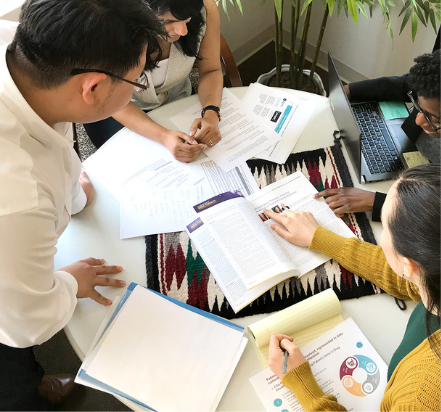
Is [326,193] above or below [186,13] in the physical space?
below

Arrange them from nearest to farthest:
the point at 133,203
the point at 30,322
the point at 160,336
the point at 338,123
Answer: the point at 30,322 → the point at 160,336 → the point at 133,203 → the point at 338,123

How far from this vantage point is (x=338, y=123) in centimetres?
125


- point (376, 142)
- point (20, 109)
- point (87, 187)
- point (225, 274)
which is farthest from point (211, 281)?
point (376, 142)

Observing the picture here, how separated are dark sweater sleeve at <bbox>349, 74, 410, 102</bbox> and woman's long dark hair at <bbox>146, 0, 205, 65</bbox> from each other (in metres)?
0.59

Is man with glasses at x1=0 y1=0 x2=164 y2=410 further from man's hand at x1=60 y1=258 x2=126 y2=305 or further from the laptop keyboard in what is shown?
the laptop keyboard

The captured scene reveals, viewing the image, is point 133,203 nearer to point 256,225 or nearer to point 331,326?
point 256,225

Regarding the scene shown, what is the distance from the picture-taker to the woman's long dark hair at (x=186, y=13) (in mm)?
1058

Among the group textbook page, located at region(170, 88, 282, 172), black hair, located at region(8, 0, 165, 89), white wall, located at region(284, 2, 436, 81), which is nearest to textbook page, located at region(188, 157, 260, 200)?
textbook page, located at region(170, 88, 282, 172)

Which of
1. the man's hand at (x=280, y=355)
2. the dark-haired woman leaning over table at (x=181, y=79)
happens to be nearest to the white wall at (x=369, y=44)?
the dark-haired woman leaning over table at (x=181, y=79)

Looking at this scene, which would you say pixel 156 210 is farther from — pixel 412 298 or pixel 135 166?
pixel 412 298

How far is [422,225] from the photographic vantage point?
2.17 feet

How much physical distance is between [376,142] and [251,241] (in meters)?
0.56

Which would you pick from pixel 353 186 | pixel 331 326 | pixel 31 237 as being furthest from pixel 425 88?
pixel 31 237

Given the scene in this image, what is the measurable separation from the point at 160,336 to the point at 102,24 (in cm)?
68
